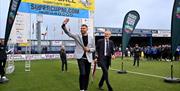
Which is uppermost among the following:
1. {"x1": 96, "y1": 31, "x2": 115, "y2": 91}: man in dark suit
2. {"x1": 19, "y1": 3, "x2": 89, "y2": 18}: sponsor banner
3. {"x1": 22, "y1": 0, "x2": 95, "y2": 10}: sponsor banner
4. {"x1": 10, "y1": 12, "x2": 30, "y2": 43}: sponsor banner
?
{"x1": 22, "y1": 0, "x2": 95, "y2": 10}: sponsor banner

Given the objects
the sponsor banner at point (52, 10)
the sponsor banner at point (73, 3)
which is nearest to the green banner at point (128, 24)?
the sponsor banner at point (73, 3)

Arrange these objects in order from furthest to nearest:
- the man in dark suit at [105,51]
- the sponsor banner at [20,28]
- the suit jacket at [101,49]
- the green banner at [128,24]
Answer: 1. the sponsor banner at [20,28]
2. the green banner at [128,24]
3. the suit jacket at [101,49]
4. the man in dark suit at [105,51]

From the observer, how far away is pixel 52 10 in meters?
23.7

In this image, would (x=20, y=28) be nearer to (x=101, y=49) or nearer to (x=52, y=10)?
(x=52, y=10)

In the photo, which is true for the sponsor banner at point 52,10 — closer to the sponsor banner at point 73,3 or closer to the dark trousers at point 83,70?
the sponsor banner at point 73,3

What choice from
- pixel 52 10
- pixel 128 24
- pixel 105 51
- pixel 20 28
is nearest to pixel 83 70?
pixel 105 51

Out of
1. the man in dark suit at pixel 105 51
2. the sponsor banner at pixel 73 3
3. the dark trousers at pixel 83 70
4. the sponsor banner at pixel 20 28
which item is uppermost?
the sponsor banner at pixel 73 3

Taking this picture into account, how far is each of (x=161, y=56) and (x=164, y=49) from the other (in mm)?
814

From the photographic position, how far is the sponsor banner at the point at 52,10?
75.4 ft

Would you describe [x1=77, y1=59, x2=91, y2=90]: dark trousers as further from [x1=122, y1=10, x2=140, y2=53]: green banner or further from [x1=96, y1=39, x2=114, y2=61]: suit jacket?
[x1=122, y1=10, x2=140, y2=53]: green banner

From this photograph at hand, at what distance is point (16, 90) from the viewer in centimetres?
1189

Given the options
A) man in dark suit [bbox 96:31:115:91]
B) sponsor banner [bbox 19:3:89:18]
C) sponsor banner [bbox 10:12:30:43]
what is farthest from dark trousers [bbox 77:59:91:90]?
sponsor banner [bbox 10:12:30:43]

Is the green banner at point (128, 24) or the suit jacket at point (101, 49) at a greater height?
the green banner at point (128, 24)

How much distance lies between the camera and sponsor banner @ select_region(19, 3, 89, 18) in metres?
23.0
